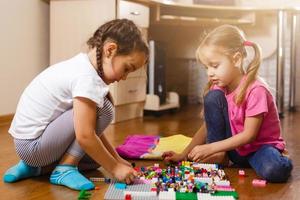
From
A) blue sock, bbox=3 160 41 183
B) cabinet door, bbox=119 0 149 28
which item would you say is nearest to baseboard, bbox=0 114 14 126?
cabinet door, bbox=119 0 149 28

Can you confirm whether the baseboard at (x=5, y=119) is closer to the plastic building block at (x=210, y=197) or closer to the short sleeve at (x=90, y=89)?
the short sleeve at (x=90, y=89)

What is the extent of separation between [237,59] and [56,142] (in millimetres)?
586

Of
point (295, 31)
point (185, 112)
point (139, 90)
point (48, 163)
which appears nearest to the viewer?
point (48, 163)

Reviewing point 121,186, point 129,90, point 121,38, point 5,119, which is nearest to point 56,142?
point 121,186

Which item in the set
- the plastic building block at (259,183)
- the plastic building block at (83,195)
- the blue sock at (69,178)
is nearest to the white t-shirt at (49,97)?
the blue sock at (69,178)

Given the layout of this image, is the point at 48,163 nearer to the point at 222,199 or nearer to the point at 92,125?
the point at 92,125

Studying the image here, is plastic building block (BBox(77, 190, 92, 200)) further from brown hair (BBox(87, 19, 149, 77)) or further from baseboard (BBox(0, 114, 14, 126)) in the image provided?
baseboard (BBox(0, 114, 14, 126))

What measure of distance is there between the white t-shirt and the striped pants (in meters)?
0.02

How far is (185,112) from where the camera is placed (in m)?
2.94

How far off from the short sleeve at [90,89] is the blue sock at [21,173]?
0.86 ft

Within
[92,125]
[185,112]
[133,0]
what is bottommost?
[185,112]

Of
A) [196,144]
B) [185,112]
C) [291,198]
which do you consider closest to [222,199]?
[291,198]

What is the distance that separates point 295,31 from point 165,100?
42.2 inches

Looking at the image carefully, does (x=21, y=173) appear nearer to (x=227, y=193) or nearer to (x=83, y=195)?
(x=83, y=195)
